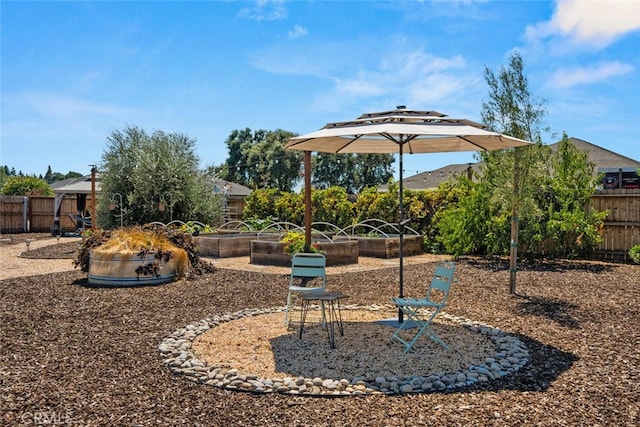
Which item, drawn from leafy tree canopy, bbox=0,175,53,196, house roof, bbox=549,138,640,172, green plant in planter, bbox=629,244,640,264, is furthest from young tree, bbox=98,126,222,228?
green plant in planter, bbox=629,244,640,264

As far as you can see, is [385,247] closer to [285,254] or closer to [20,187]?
[285,254]

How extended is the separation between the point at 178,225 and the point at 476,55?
12.6 m

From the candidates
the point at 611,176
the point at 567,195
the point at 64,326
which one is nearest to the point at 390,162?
the point at 611,176

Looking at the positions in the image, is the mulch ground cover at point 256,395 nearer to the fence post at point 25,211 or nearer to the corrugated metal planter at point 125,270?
the corrugated metal planter at point 125,270

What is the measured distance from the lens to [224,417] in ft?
10.4

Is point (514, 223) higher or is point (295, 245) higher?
point (514, 223)

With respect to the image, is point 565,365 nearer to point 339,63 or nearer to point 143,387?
point 143,387

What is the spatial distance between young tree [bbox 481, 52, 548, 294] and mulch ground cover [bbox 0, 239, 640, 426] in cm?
140

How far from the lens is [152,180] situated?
18625 mm

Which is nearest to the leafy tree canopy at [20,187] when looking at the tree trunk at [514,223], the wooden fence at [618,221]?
the wooden fence at [618,221]

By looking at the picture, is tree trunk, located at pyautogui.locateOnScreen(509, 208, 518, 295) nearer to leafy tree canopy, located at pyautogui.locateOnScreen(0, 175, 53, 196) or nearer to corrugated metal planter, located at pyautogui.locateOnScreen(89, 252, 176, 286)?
corrugated metal planter, located at pyautogui.locateOnScreen(89, 252, 176, 286)

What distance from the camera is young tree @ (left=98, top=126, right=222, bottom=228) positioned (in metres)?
18.7

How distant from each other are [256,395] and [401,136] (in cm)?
318

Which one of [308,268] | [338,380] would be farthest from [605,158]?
[338,380]
